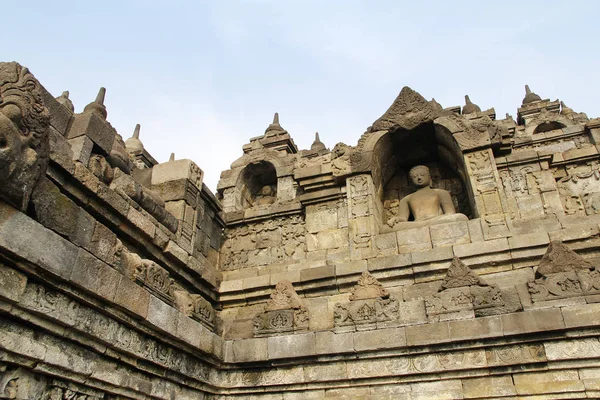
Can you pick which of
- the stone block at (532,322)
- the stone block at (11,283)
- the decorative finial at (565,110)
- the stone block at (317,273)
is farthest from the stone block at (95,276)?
the decorative finial at (565,110)

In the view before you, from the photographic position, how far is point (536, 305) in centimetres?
750

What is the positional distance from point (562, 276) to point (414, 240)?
2.69 m

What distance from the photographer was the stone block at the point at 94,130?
23.9 ft

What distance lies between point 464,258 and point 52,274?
6456 millimetres

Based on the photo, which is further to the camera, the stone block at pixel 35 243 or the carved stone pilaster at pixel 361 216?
the carved stone pilaster at pixel 361 216

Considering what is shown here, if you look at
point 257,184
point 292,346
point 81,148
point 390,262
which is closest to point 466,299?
point 390,262

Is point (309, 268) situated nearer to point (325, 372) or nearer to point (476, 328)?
point (325, 372)

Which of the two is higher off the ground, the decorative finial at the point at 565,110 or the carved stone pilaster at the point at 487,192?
the decorative finial at the point at 565,110

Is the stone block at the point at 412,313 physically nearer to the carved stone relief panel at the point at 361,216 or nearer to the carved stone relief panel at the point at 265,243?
the carved stone relief panel at the point at 361,216

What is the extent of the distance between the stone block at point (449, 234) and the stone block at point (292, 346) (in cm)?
297

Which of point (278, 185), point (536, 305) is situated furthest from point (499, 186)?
point (278, 185)

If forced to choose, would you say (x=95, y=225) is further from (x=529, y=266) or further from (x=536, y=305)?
(x=529, y=266)

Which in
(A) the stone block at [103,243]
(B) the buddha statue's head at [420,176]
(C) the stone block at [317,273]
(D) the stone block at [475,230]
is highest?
(B) the buddha statue's head at [420,176]

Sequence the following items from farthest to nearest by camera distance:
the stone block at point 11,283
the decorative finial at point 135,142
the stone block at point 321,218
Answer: the decorative finial at point 135,142
the stone block at point 321,218
the stone block at point 11,283
